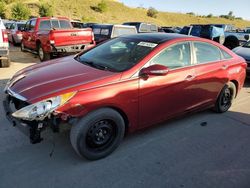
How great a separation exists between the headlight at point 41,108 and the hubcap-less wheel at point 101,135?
0.50 m

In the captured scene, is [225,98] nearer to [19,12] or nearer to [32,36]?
[32,36]

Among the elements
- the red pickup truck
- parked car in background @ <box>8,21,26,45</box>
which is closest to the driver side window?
the red pickup truck

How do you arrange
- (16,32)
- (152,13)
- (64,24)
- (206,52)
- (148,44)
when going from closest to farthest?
1. (148,44)
2. (206,52)
3. (64,24)
4. (16,32)
5. (152,13)

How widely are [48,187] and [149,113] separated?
5.50 feet

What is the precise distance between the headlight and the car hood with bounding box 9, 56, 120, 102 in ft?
0.27

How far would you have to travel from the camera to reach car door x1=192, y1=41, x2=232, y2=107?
177 inches

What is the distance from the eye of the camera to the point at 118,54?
4.18m

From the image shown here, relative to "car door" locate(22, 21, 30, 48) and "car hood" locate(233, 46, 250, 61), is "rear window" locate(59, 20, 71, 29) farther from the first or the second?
"car hood" locate(233, 46, 250, 61)

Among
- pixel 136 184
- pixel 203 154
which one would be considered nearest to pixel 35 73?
pixel 136 184

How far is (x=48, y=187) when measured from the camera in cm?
295

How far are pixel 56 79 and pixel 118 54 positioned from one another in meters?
1.12

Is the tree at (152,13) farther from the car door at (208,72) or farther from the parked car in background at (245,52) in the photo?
the car door at (208,72)

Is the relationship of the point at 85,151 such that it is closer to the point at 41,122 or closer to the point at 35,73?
the point at 41,122

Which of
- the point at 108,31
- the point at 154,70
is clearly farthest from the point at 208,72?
the point at 108,31
